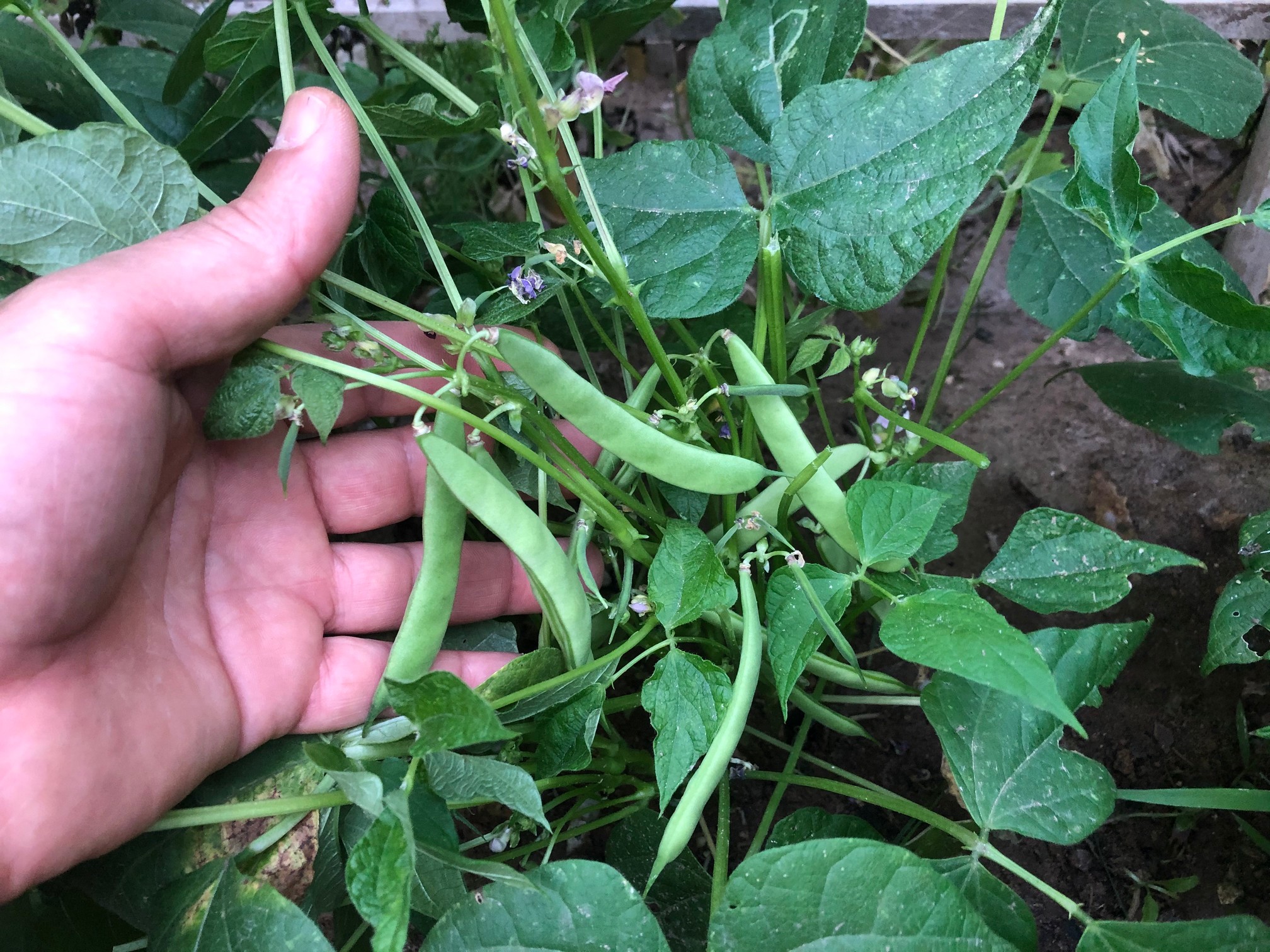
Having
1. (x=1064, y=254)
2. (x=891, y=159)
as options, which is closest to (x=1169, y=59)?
(x=1064, y=254)

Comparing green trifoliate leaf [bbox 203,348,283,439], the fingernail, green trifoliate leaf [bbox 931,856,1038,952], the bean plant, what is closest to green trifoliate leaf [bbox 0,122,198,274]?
the bean plant

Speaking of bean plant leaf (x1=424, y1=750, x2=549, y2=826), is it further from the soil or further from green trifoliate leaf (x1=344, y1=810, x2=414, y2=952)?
the soil

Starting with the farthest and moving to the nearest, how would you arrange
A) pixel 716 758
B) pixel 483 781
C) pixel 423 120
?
pixel 423 120
pixel 716 758
pixel 483 781

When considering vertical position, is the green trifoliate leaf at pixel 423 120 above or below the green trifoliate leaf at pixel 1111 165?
above

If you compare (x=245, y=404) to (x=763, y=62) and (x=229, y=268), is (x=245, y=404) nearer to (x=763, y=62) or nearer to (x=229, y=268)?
(x=229, y=268)

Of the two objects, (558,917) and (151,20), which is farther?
(151,20)

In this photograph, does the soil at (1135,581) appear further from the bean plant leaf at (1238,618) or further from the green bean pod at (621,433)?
the green bean pod at (621,433)

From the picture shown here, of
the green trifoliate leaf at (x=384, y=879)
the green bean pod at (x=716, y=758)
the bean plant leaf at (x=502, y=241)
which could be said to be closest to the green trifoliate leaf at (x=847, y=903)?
the green bean pod at (x=716, y=758)

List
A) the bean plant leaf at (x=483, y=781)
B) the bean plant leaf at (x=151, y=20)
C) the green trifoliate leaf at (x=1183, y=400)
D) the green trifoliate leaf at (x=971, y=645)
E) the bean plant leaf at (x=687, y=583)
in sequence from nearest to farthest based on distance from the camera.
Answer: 1. the green trifoliate leaf at (x=971, y=645)
2. the bean plant leaf at (x=483, y=781)
3. the bean plant leaf at (x=687, y=583)
4. the green trifoliate leaf at (x=1183, y=400)
5. the bean plant leaf at (x=151, y=20)

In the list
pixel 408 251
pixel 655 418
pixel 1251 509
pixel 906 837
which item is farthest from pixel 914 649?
pixel 1251 509
